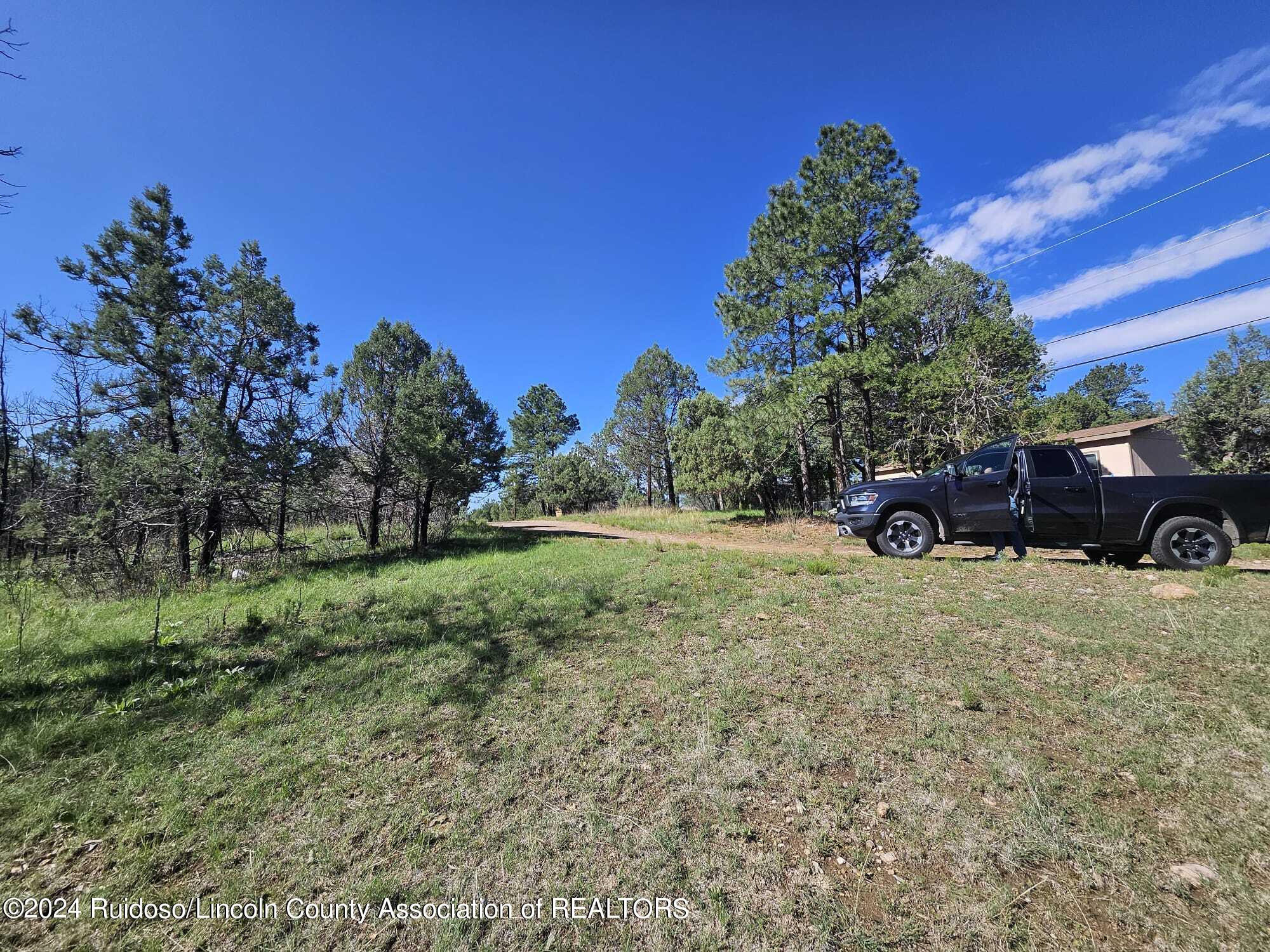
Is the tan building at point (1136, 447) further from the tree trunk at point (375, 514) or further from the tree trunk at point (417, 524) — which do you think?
the tree trunk at point (375, 514)

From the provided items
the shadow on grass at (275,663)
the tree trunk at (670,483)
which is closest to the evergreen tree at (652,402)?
the tree trunk at (670,483)

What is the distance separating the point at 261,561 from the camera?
38.0 ft

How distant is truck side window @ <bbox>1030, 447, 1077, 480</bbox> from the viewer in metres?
6.64

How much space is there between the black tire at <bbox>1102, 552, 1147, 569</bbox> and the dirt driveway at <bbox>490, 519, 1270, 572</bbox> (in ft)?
1.47

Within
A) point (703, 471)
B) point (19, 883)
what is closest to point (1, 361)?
point (19, 883)

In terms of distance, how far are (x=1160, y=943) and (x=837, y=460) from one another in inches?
602

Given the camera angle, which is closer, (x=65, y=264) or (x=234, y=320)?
(x=65, y=264)

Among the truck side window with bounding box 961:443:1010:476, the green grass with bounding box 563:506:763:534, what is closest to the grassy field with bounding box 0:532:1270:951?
the truck side window with bounding box 961:443:1010:476

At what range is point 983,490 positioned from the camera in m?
7.14

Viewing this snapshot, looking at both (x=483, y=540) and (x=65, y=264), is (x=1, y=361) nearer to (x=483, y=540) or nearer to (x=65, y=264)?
(x=65, y=264)

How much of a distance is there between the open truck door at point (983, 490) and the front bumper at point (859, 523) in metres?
1.25

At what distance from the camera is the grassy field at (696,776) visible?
5.79 ft

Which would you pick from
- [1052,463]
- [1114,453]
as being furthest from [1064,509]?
[1114,453]

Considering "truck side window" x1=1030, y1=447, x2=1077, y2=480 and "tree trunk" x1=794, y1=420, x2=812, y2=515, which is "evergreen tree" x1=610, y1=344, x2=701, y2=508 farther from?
"truck side window" x1=1030, y1=447, x2=1077, y2=480
